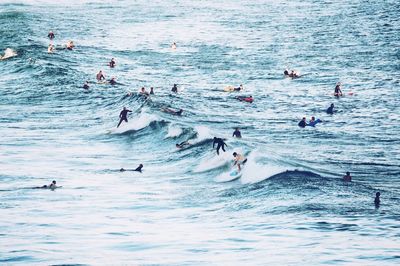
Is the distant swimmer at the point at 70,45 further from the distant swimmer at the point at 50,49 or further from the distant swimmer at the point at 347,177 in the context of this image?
the distant swimmer at the point at 347,177

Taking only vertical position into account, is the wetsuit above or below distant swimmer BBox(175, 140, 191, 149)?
above

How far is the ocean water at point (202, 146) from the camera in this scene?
21047 millimetres

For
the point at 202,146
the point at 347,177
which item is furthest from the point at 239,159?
the point at 202,146

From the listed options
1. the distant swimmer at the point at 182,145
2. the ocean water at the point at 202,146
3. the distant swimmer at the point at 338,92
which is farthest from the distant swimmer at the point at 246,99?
the distant swimmer at the point at 182,145

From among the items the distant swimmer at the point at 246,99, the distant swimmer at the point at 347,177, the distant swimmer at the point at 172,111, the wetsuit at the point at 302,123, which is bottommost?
the distant swimmer at the point at 347,177

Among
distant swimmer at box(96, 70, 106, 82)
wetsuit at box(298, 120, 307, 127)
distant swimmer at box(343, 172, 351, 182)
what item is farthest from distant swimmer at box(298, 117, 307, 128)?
distant swimmer at box(96, 70, 106, 82)

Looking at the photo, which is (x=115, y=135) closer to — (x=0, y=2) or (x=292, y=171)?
(x=292, y=171)

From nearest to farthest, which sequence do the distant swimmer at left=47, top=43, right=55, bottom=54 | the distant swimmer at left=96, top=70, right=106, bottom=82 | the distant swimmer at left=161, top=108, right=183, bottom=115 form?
the distant swimmer at left=161, top=108, right=183, bottom=115
the distant swimmer at left=96, top=70, right=106, bottom=82
the distant swimmer at left=47, top=43, right=55, bottom=54

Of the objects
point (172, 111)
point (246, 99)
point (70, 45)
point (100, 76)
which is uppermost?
point (70, 45)

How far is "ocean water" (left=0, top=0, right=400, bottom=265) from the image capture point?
69.1ft

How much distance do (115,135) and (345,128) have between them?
1221 cm

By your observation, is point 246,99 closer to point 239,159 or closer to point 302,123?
point 302,123

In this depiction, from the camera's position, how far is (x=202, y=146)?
3703 centimetres

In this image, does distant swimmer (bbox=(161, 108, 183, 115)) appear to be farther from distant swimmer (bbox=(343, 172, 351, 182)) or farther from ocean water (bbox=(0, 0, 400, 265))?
distant swimmer (bbox=(343, 172, 351, 182))
